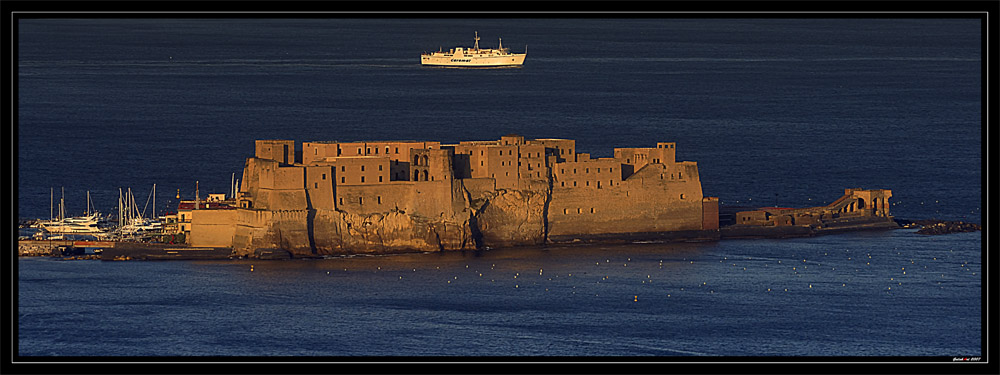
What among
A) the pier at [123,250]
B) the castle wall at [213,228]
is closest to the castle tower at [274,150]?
the castle wall at [213,228]

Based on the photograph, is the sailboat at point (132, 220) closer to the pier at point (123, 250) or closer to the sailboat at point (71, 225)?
the sailboat at point (71, 225)

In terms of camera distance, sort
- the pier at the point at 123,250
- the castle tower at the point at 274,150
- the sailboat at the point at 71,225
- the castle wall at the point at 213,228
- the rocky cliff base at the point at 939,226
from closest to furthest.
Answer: the pier at the point at 123,250 < the castle wall at the point at 213,228 < the castle tower at the point at 274,150 < the sailboat at the point at 71,225 < the rocky cliff base at the point at 939,226

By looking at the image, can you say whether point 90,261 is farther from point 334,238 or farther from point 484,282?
point 484,282

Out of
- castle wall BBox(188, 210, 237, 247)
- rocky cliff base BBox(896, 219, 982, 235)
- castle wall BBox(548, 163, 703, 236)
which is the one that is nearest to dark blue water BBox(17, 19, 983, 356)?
castle wall BBox(548, 163, 703, 236)

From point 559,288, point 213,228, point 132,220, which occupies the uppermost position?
point 132,220

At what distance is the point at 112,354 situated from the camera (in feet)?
249

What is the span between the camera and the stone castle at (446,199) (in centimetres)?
9781

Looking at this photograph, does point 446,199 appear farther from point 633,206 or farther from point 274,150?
point 633,206

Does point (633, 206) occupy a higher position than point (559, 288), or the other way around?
point (633, 206)

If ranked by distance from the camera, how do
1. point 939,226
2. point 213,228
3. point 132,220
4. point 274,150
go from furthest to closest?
point 939,226, point 132,220, point 274,150, point 213,228

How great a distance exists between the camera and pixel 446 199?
100 meters

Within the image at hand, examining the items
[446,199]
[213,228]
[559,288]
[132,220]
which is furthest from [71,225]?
[559,288]

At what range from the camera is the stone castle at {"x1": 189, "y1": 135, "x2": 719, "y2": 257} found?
97.8 meters

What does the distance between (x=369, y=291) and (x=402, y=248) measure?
10687 mm
